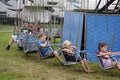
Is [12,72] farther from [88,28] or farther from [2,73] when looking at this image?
[88,28]

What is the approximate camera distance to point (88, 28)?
51.1 ft

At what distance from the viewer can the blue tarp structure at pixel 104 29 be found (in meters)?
15.1

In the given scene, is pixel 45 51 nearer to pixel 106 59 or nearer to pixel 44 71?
pixel 44 71

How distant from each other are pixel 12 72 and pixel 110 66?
2823mm

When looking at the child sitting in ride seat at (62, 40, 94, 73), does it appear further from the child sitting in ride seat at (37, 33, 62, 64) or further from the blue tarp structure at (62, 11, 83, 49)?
the blue tarp structure at (62, 11, 83, 49)

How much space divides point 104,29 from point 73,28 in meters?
2.38

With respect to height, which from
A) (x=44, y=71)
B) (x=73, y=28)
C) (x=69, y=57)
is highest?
(x=73, y=28)

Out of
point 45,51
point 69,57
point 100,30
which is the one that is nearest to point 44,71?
point 69,57

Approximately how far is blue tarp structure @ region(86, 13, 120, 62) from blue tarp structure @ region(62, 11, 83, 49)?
0.63m

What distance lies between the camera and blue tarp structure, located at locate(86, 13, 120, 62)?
1514cm

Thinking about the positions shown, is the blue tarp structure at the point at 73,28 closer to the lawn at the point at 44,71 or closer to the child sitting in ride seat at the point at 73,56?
the lawn at the point at 44,71

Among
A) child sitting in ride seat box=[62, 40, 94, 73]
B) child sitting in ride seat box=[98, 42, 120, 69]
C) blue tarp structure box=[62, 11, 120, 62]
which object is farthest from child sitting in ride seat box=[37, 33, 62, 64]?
child sitting in ride seat box=[98, 42, 120, 69]

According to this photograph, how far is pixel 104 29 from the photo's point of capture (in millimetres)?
15273

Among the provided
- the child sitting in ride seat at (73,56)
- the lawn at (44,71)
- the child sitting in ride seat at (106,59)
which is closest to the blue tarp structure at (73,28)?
the lawn at (44,71)
